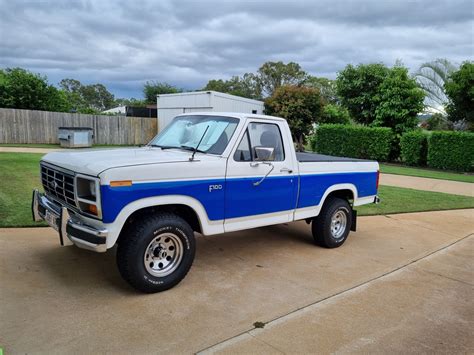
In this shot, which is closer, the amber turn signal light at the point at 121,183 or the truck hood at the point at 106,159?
the amber turn signal light at the point at 121,183

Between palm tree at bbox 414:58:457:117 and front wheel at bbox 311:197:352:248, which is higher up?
palm tree at bbox 414:58:457:117

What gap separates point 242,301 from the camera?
4.23m

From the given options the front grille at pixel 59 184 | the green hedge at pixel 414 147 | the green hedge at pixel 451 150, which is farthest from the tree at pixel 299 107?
the front grille at pixel 59 184

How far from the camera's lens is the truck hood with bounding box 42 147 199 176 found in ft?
12.9

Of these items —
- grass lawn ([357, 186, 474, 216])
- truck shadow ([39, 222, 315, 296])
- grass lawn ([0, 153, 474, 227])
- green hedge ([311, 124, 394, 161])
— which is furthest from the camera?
green hedge ([311, 124, 394, 161])

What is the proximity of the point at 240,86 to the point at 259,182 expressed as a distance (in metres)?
61.9

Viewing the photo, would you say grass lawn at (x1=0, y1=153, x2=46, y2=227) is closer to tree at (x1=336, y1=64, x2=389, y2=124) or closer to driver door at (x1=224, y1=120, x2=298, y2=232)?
driver door at (x1=224, y1=120, x2=298, y2=232)

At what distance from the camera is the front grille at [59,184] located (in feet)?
13.9

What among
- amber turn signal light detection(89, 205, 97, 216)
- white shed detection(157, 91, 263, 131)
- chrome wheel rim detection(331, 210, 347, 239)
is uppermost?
white shed detection(157, 91, 263, 131)

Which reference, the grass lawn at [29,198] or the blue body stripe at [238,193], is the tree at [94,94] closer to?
the grass lawn at [29,198]

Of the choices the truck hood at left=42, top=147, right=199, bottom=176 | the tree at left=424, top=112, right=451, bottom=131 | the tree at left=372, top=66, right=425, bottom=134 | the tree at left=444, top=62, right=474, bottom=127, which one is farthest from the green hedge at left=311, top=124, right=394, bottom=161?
the truck hood at left=42, top=147, right=199, bottom=176

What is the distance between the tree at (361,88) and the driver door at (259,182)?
63.6 feet

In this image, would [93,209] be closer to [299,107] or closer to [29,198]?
[29,198]

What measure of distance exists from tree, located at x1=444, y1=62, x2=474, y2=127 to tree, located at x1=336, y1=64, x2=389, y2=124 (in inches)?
157
